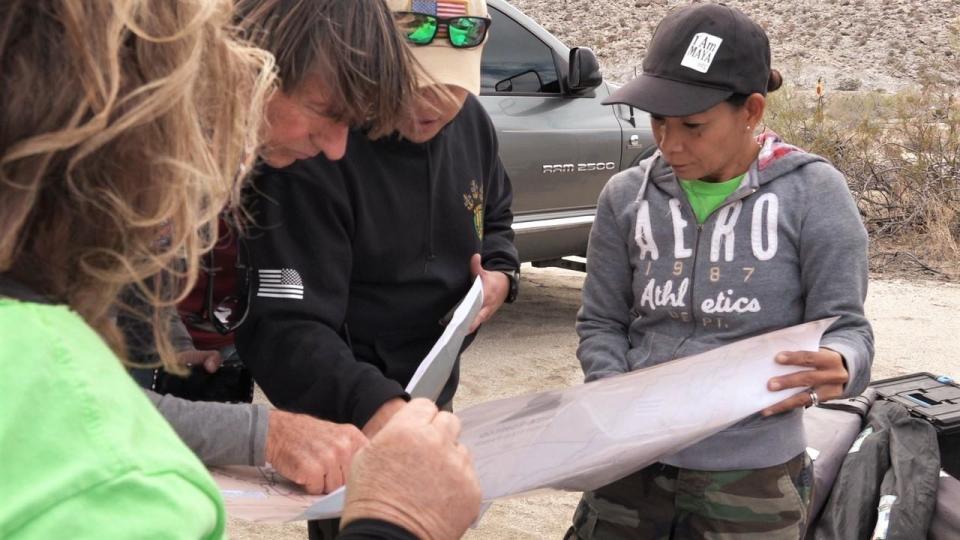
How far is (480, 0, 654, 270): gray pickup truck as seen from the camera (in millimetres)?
6363

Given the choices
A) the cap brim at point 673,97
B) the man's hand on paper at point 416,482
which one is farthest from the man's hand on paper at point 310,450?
the cap brim at point 673,97

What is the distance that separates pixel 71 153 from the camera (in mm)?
974

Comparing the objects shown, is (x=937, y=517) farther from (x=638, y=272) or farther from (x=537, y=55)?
(x=537, y=55)

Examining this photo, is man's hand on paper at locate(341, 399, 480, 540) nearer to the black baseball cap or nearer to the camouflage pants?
the camouflage pants

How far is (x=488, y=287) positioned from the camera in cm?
245

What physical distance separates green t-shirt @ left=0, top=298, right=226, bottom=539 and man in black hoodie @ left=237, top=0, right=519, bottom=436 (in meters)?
1.15

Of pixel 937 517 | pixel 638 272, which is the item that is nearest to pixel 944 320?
pixel 937 517

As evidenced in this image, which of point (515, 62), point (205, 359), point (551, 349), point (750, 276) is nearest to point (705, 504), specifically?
point (750, 276)

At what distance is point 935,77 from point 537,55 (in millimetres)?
7116

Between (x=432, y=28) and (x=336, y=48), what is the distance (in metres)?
0.45

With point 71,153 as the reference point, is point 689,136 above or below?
below

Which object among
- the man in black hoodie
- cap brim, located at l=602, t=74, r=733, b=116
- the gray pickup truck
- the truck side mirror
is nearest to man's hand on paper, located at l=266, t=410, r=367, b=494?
the man in black hoodie

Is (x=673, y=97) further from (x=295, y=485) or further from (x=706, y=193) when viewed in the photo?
(x=295, y=485)

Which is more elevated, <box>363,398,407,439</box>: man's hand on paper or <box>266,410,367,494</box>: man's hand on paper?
<box>266,410,367,494</box>: man's hand on paper
